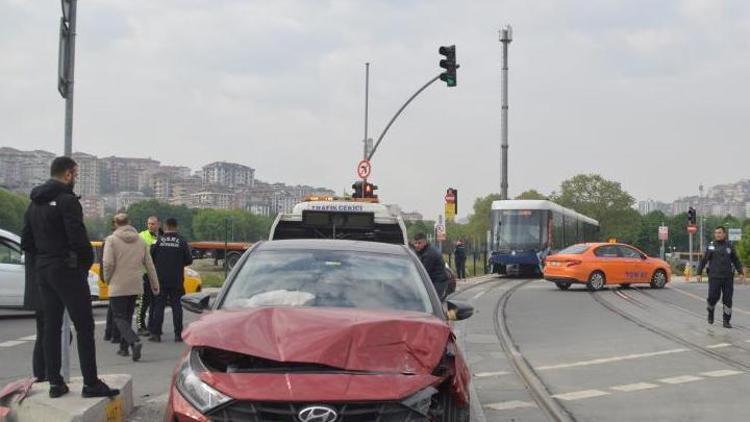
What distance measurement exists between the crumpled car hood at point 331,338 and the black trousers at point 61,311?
159 centimetres

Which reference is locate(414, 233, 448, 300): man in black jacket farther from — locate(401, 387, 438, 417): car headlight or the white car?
the white car

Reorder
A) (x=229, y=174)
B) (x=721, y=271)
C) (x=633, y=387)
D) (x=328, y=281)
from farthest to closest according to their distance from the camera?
1. (x=229, y=174)
2. (x=721, y=271)
3. (x=633, y=387)
4. (x=328, y=281)

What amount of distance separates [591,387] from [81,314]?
521 cm

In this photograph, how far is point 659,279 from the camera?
87.8ft

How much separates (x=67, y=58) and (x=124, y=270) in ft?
12.8

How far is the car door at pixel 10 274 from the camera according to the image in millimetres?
15703

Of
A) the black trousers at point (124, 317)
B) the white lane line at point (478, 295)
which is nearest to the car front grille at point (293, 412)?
the black trousers at point (124, 317)

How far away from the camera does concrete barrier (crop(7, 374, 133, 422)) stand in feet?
18.7

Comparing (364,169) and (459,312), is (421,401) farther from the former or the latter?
(364,169)

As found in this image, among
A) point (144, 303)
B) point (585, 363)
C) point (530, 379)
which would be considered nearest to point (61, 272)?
point (530, 379)

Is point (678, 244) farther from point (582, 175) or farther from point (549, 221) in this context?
point (549, 221)

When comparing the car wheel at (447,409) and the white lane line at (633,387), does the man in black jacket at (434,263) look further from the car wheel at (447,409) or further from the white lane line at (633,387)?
the car wheel at (447,409)

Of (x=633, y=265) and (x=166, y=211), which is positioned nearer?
(x=166, y=211)

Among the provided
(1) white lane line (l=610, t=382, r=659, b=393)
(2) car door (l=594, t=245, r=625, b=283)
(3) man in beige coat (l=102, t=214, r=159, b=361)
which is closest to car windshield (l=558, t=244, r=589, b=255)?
(2) car door (l=594, t=245, r=625, b=283)
